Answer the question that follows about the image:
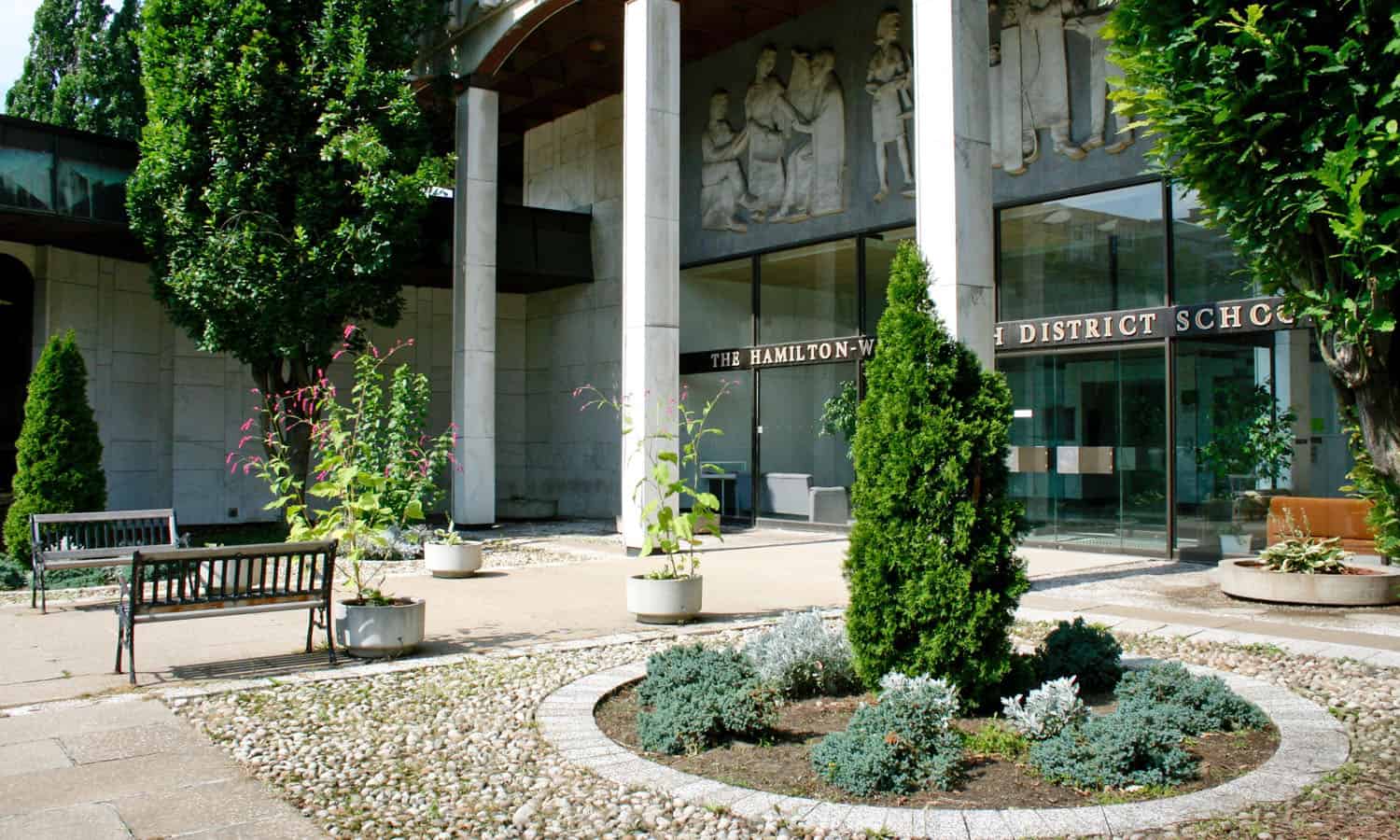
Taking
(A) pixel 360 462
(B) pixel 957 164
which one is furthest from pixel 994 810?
(A) pixel 360 462

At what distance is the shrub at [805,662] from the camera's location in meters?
6.29

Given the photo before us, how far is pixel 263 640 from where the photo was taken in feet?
28.3

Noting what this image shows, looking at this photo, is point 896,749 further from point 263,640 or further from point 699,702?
point 263,640

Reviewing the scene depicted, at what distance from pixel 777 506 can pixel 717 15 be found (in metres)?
9.24

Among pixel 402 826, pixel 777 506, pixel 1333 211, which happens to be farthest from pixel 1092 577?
pixel 402 826

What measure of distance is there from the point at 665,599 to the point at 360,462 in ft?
14.1

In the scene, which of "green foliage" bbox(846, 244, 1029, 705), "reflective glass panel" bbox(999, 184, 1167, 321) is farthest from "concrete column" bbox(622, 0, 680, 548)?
"green foliage" bbox(846, 244, 1029, 705)

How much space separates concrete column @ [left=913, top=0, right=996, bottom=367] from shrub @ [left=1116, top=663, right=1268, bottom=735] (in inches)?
226

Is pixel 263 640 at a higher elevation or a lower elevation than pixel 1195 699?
lower

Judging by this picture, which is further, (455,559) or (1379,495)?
(455,559)

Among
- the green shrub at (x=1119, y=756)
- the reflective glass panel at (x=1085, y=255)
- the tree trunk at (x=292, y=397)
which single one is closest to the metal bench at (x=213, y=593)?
the green shrub at (x=1119, y=756)

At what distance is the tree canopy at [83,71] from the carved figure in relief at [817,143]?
1936cm

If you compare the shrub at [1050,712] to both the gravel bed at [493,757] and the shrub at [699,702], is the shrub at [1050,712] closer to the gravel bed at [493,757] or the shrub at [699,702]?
the gravel bed at [493,757]

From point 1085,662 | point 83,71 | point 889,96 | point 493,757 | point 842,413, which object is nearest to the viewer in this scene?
point 493,757
